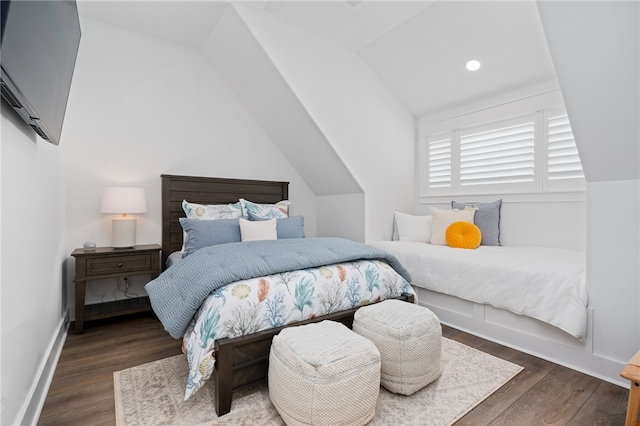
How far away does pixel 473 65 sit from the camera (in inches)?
122

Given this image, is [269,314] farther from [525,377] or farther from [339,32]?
[339,32]

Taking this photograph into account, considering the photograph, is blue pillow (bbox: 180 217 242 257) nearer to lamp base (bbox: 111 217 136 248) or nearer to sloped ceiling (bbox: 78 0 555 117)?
lamp base (bbox: 111 217 136 248)

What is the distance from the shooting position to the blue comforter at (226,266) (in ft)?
5.73

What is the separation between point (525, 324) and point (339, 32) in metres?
2.95

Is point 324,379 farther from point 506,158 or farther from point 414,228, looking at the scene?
point 506,158

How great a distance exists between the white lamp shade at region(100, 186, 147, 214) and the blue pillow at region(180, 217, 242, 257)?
1.38ft

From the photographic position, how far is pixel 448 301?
282 centimetres

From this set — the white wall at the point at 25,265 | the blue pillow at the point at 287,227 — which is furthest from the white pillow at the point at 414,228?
the white wall at the point at 25,265

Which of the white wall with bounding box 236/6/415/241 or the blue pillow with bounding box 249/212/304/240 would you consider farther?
the blue pillow with bounding box 249/212/304/240

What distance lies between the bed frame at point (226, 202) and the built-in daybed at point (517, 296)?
1.91 ft

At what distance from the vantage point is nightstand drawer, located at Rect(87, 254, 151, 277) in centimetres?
268

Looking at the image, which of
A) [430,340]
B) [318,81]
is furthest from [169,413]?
[318,81]

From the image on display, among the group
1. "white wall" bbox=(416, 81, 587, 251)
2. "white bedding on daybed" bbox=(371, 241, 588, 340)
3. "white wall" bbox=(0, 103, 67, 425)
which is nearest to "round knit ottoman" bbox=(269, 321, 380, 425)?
"white wall" bbox=(0, 103, 67, 425)

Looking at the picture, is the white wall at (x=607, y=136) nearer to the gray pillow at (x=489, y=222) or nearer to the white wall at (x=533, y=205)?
the white wall at (x=533, y=205)
